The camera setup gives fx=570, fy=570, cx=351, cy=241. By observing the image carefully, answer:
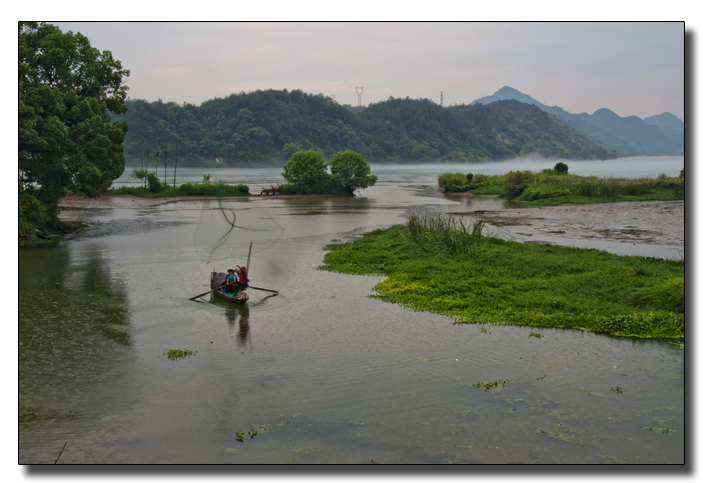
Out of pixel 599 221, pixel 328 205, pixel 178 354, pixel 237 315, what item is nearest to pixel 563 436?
pixel 178 354

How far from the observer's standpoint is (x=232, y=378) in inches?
435

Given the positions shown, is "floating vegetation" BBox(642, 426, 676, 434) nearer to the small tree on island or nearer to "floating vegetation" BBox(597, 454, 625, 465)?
"floating vegetation" BBox(597, 454, 625, 465)

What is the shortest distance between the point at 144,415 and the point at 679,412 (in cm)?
872

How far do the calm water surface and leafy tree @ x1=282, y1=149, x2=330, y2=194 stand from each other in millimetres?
45533

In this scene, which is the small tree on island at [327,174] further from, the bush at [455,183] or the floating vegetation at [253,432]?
the floating vegetation at [253,432]

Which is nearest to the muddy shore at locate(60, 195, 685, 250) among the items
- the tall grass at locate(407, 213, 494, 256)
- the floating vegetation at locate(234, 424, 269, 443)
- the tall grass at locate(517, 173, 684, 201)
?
the tall grass at locate(517, 173, 684, 201)

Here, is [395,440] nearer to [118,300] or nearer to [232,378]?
[232,378]

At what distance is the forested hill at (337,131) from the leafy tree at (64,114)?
7283 cm

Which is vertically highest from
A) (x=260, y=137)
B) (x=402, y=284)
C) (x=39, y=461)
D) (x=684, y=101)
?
(x=260, y=137)

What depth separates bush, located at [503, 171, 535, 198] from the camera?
58.4 meters

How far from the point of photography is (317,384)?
35.1 ft

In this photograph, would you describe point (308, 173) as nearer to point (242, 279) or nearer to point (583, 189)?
point (583, 189)

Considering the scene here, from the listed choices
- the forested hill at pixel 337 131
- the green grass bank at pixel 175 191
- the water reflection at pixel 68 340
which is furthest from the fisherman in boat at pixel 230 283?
the forested hill at pixel 337 131

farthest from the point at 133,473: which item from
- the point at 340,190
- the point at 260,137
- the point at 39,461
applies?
the point at 260,137
